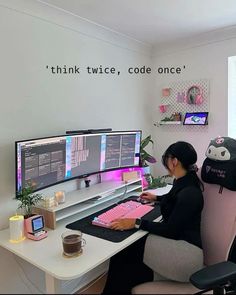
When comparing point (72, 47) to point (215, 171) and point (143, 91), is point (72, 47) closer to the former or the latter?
point (143, 91)

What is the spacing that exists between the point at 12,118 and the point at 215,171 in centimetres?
133

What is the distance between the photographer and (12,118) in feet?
5.68

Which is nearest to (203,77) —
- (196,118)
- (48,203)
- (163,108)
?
(196,118)


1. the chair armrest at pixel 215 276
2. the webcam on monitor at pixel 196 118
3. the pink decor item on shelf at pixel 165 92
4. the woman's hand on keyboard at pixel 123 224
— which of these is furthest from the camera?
the pink decor item on shelf at pixel 165 92

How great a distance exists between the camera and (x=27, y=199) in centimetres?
162

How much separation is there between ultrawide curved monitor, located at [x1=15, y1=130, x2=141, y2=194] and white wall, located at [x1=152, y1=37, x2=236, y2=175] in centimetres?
70

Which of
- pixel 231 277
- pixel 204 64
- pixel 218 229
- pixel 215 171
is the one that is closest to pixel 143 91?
pixel 204 64

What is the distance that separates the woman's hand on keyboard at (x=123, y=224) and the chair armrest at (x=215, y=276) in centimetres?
54

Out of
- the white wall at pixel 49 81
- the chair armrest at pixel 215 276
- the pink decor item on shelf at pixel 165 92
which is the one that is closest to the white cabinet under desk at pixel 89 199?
the white wall at pixel 49 81

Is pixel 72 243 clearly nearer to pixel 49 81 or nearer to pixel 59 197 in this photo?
pixel 59 197

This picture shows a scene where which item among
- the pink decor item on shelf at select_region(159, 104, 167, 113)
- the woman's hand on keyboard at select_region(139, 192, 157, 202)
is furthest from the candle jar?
the pink decor item on shelf at select_region(159, 104, 167, 113)

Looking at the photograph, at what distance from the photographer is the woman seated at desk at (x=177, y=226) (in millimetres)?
1319

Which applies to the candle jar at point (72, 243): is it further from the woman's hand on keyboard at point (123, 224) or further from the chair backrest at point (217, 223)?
the chair backrest at point (217, 223)

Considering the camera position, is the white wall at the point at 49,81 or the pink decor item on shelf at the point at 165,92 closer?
the white wall at the point at 49,81
